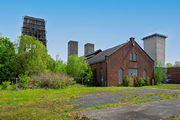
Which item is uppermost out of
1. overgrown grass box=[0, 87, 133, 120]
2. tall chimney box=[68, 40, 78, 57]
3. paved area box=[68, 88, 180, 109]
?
tall chimney box=[68, 40, 78, 57]

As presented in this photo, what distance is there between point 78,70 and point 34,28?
21772 mm

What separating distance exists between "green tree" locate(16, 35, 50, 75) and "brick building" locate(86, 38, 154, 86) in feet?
30.1

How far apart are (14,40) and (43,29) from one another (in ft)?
63.9

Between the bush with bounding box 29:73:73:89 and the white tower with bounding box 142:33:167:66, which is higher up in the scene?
the white tower with bounding box 142:33:167:66

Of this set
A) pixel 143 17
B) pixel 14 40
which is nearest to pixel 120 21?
pixel 143 17

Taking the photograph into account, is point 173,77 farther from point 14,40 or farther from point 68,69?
point 14,40

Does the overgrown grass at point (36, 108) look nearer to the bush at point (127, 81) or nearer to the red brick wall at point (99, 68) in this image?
the red brick wall at point (99, 68)

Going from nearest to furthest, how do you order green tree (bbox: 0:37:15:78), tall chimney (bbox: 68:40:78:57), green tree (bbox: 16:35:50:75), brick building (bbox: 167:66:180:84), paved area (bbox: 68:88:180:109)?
paved area (bbox: 68:88:180:109)
green tree (bbox: 16:35:50:75)
green tree (bbox: 0:37:15:78)
brick building (bbox: 167:66:180:84)
tall chimney (bbox: 68:40:78:57)

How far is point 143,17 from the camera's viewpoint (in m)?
12.5

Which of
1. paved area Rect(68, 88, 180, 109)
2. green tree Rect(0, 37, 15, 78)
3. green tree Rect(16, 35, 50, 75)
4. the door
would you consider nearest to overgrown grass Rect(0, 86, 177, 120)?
paved area Rect(68, 88, 180, 109)

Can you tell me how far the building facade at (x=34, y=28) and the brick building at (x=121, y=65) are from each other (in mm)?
20036

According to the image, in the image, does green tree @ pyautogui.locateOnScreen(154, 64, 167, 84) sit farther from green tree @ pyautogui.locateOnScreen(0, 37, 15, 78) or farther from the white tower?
green tree @ pyautogui.locateOnScreen(0, 37, 15, 78)

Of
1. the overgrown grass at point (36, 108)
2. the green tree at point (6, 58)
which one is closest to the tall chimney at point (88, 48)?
the green tree at point (6, 58)

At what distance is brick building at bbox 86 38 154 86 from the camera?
21.3 metres
